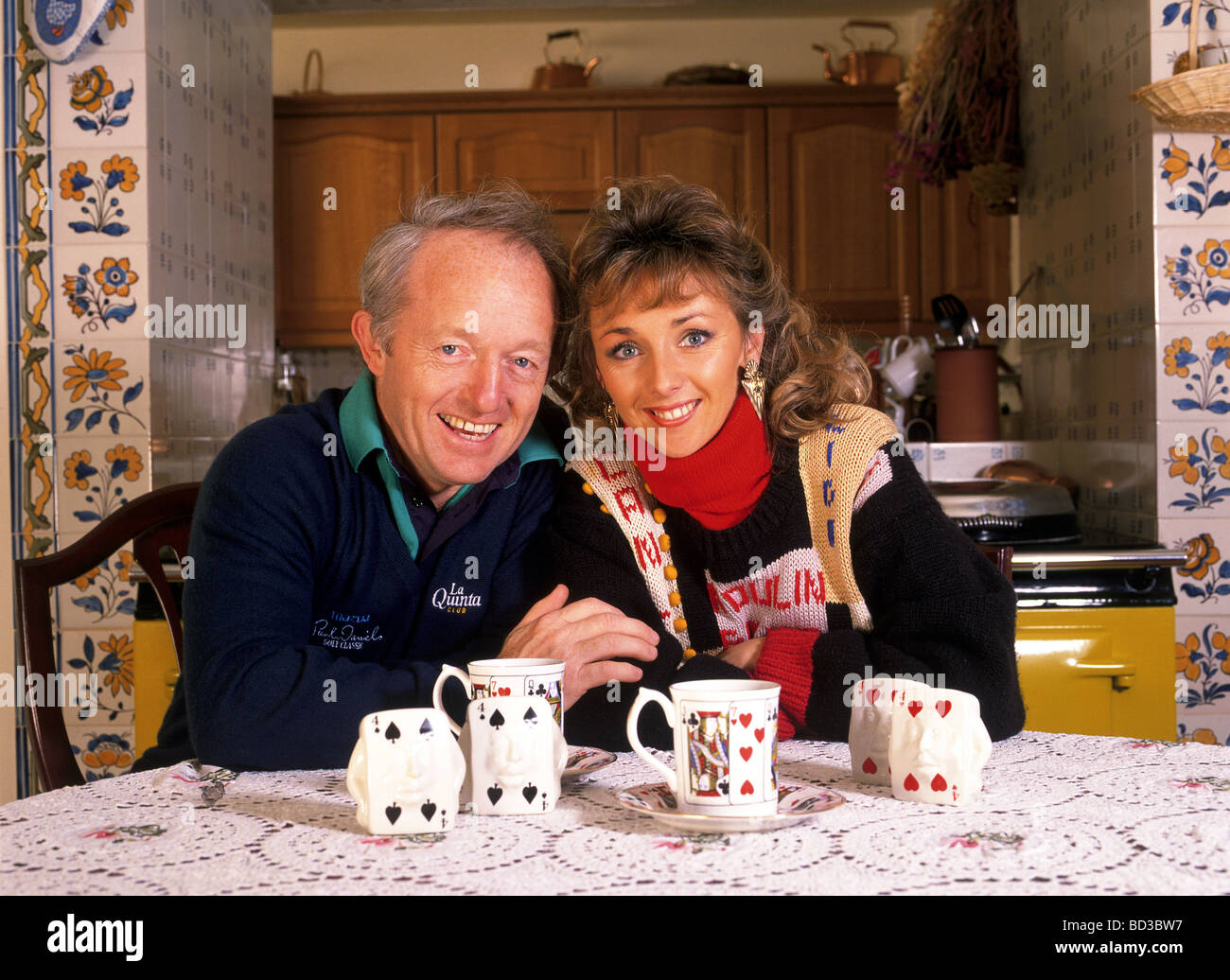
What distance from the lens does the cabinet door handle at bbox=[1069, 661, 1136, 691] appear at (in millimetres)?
2053

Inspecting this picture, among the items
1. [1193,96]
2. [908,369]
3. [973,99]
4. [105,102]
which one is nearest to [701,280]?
[1193,96]

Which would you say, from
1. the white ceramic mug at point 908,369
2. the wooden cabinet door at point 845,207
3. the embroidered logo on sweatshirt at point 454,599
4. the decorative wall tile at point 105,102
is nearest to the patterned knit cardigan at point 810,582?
the embroidered logo on sweatshirt at point 454,599

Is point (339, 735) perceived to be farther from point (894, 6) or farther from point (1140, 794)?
point (894, 6)

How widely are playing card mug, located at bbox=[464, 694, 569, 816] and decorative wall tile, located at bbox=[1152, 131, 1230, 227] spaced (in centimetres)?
167

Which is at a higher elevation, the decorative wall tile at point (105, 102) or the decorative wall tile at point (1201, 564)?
the decorative wall tile at point (105, 102)

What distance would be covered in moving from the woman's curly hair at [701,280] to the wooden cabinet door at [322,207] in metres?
2.40

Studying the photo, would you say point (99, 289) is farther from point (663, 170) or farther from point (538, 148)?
point (663, 170)

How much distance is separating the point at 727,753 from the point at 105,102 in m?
1.99

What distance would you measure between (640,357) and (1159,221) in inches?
46.6

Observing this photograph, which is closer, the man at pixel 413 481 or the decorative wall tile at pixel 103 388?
the man at pixel 413 481

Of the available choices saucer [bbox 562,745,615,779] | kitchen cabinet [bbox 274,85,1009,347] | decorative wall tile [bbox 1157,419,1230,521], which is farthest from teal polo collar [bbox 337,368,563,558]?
kitchen cabinet [bbox 274,85,1009,347]

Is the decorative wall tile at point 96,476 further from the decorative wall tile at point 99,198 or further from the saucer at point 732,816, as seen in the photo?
the saucer at point 732,816

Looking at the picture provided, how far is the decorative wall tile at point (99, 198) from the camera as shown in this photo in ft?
7.41
